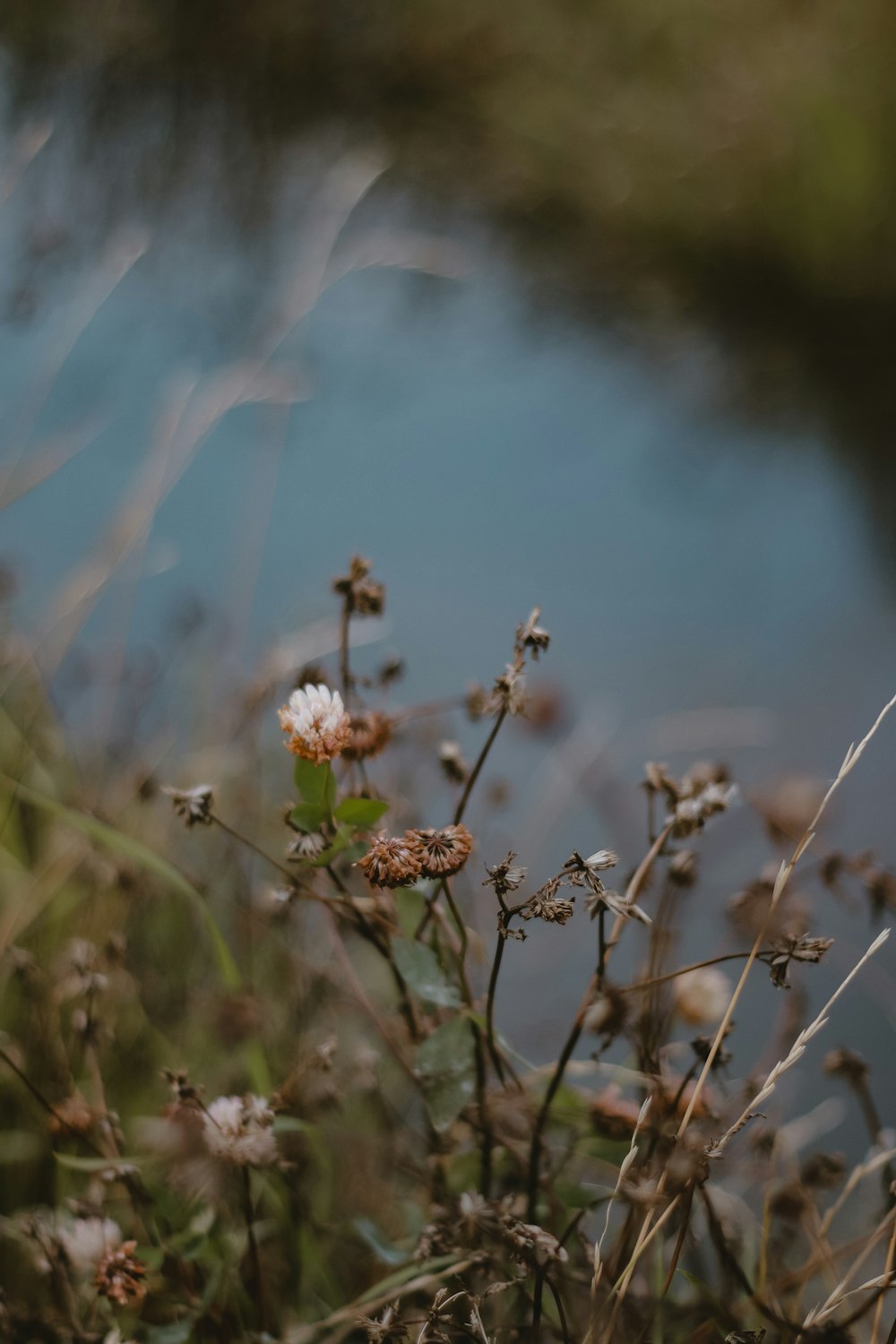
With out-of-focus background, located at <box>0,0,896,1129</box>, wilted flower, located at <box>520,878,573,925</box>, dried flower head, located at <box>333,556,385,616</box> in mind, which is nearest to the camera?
wilted flower, located at <box>520,878,573,925</box>

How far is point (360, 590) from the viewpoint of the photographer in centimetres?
41

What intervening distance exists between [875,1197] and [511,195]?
1895mm

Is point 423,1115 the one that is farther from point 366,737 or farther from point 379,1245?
point 366,737

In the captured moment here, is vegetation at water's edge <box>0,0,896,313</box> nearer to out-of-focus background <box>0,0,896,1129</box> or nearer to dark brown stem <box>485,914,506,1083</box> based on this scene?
out-of-focus background <box>0,0,896,1129</box>

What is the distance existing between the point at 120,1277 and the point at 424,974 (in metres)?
0.16

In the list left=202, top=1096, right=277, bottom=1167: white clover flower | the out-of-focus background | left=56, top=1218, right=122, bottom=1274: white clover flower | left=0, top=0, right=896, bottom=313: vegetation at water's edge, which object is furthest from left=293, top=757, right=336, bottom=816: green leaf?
left=0, top=0, right=896, bottom=313: vegetation at water's edge

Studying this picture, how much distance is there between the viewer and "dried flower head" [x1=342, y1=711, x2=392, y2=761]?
0.40 metres

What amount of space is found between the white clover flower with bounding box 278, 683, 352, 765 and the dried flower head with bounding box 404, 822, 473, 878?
4 cm

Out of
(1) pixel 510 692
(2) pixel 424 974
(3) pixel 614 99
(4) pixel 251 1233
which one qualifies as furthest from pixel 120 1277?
(3) pixel 614 99

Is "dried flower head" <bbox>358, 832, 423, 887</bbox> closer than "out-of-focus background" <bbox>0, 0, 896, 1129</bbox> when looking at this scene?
Yes

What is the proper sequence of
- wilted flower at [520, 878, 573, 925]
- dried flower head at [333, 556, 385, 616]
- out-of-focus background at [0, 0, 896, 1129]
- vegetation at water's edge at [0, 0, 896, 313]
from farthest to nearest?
vegetation at water's edge at [0, 0, 896, 313] → out-of-focus background at [0, 0, 896, 1129] → dried flower head at [333, 556, 385, 616] → wilted flower at [520, 878, 573, 925]

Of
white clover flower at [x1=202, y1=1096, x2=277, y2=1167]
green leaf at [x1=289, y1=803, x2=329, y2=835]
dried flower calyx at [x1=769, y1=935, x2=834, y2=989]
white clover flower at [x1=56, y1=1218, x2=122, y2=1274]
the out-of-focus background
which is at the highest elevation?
the out-of-focus background

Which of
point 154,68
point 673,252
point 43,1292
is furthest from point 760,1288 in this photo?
point 154,68

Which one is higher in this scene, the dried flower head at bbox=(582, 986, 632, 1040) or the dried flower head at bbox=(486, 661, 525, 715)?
the dried flower head at bbox=(486, 661, 525, 715)
